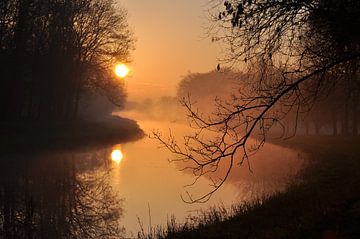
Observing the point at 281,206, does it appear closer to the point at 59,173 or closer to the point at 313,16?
the point at 313,16

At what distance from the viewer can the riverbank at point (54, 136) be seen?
30297mm

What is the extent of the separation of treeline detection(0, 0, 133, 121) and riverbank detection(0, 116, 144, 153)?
7.50 ft

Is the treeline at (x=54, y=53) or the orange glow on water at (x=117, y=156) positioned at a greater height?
the treeline at (x=54, y=53)

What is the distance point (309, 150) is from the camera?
117 feet

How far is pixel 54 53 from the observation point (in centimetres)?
3900

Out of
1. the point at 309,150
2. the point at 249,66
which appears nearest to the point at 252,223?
the point at 249,66

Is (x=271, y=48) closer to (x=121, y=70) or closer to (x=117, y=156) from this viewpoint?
(x=117, y=156)

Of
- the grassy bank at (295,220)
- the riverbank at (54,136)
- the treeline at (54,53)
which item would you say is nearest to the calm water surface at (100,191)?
the grassy bank at (295,220)

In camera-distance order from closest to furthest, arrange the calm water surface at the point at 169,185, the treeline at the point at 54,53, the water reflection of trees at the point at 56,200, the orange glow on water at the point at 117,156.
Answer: the water reflection of trees at the point at 56,200 < the calm water surface at the point at 169,185 < the orange glow on water at the point at 117,156 < the treeline at the point at 54,53

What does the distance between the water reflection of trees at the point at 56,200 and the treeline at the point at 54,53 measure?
37.5ft

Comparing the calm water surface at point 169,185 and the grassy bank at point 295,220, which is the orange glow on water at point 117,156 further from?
the grassy bank at point 295,220

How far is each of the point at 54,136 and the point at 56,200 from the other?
68.4 ft

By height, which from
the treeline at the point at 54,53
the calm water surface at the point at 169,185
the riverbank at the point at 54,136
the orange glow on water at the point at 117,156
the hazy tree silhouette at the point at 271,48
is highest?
the treeline at the point at 54,53

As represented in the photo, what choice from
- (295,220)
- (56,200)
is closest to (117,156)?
(56,200)
